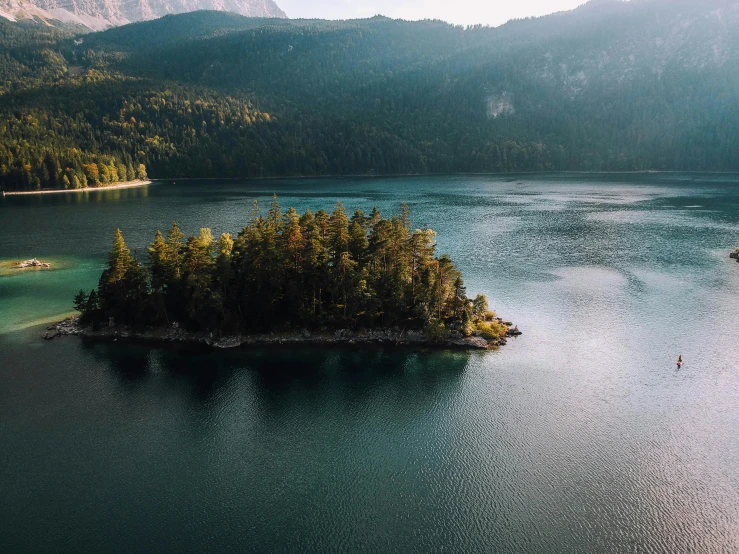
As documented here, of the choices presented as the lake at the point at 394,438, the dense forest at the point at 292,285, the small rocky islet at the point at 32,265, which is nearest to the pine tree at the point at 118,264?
the dense forest at the point at 292,285

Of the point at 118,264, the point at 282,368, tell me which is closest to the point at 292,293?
the point at 282,368

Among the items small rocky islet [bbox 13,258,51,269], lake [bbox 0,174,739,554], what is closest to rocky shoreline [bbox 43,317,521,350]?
lake [bbox 0,174,739,554]

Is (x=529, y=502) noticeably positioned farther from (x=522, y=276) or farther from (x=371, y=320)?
(x=522, y=276)

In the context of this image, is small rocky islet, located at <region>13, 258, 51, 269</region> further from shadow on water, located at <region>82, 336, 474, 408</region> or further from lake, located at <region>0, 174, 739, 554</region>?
shadow on water, located at <region>82, 336, 474, 408</region>

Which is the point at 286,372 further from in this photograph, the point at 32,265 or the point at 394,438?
the point at 32,265

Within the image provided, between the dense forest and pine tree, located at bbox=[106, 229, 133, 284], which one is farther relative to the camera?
pine tree, located at bbox=[106, 229, 133, 284]
